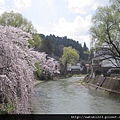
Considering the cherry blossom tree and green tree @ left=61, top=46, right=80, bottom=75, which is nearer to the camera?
the cherry blossom tree

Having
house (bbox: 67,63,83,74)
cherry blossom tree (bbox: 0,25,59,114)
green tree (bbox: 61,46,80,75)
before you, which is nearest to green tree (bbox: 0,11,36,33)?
cherry blossom tree (bbox: 0,25,59,114)

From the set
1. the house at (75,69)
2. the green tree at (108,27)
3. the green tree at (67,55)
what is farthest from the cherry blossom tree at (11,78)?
the house at (75,69)

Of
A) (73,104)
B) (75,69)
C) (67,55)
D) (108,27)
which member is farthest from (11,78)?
(75,69)

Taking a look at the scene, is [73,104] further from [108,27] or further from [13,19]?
[13,19]

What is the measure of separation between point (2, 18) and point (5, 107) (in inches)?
820

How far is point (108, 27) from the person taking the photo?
18.1 m

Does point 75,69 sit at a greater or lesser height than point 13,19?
lesser

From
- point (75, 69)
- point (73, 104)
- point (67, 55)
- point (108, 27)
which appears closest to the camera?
point (73, 104)

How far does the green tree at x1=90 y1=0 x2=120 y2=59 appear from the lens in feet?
58.4

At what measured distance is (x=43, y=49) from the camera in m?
45.9

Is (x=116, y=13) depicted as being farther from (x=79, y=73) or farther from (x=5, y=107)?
(x=79, y=73)

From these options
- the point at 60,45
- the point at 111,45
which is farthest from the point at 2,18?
the point at 60,45

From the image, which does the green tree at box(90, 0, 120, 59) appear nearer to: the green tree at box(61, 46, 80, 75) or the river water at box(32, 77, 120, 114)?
the river water at box(32, 77, 120, 114)

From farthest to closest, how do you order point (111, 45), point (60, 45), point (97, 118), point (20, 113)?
point (60, 45), point (111, 45), point (20, 113), point (97, 118)
